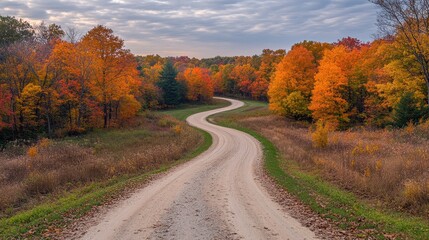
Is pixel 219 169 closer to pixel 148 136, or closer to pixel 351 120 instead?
pixel 148 136

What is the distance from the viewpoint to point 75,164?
62.2 ft

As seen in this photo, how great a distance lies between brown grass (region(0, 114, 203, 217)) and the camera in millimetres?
13766

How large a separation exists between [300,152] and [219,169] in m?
6.72

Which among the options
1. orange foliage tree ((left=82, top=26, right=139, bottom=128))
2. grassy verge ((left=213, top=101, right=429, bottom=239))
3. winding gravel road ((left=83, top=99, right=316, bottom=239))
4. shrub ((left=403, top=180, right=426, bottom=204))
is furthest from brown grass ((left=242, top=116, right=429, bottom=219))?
orange foliage tree ((left=82, top=26, right=139, bottom=128))

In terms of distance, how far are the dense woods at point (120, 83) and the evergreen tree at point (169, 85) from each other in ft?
90.4

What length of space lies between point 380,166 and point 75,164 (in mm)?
16292

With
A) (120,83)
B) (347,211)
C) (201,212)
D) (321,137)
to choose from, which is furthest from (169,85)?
(347,211)

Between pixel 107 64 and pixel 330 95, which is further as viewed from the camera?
pixel 330 95

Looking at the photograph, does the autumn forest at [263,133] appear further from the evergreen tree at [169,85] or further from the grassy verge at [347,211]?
the evergreen tree at [169,85]

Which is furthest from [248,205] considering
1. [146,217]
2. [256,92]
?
[256,92]

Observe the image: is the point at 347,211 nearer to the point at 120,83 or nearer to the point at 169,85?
the point at 120,83

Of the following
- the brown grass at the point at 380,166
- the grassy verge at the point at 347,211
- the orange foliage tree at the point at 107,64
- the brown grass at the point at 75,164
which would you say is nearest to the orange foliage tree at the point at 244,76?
the orange foliage tree at the point at 107,64

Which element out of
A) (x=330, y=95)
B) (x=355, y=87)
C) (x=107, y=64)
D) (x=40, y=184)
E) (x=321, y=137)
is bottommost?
Result: (x=40, y=184)

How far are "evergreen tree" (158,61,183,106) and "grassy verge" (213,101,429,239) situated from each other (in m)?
57.7
